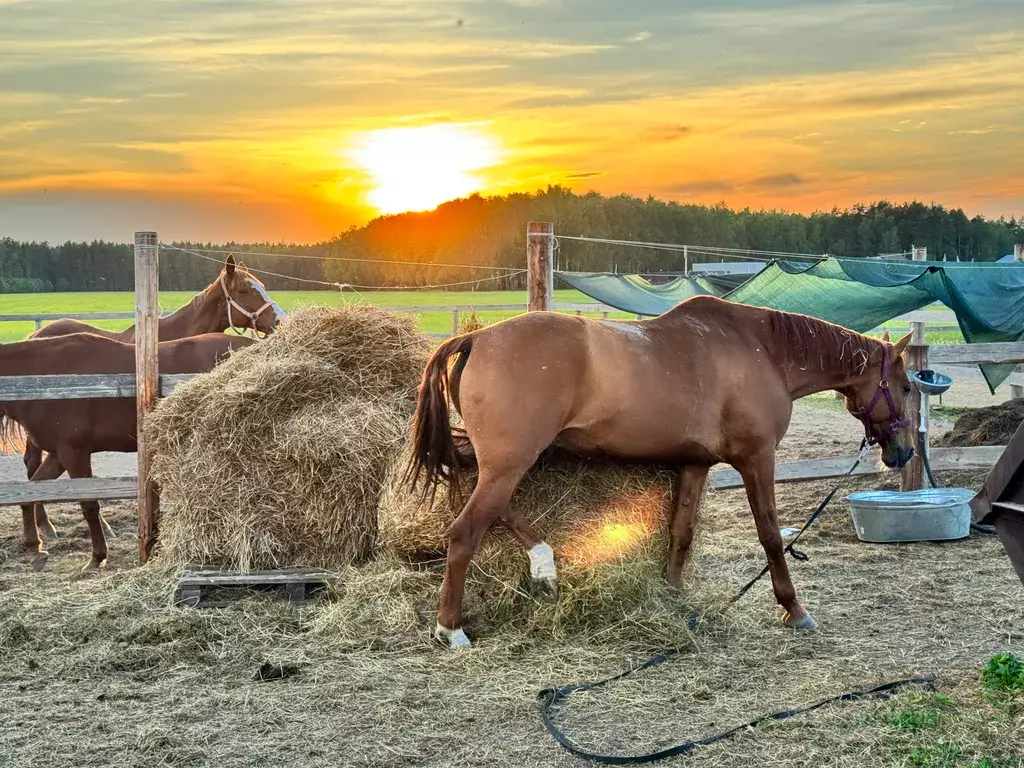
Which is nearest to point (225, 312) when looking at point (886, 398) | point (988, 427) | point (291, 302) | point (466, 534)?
point (466, 534)

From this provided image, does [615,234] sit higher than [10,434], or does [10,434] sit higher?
[615,234]

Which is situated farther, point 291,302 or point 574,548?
point 291,302

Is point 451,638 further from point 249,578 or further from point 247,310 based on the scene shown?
point 247,310

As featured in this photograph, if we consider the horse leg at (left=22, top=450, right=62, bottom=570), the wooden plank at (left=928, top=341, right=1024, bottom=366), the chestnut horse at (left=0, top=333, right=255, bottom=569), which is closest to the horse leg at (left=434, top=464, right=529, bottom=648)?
the chestnut horse at (left=0, top=333, right=255, bottom=569)

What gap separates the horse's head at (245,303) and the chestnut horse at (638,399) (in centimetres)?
329

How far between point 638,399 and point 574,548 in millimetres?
871

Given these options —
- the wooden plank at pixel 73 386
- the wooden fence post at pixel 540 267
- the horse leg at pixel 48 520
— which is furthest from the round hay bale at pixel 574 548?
the horse leg at pixel 48 520

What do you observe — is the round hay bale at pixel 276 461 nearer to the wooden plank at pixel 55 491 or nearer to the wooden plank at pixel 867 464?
the wooden plank at pixel 55 491

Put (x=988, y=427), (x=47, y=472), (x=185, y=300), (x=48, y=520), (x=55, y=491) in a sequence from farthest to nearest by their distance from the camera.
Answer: (x=185, y=300)
(x=988, y=427)
(x=48, y=520)
(x=47, y=472)
(x=55, y=491)

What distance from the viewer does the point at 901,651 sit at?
4.41m

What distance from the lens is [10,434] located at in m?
6.68

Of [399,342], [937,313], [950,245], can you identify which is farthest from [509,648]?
[950,245]

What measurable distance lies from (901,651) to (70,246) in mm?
62466

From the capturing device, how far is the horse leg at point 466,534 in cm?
450
